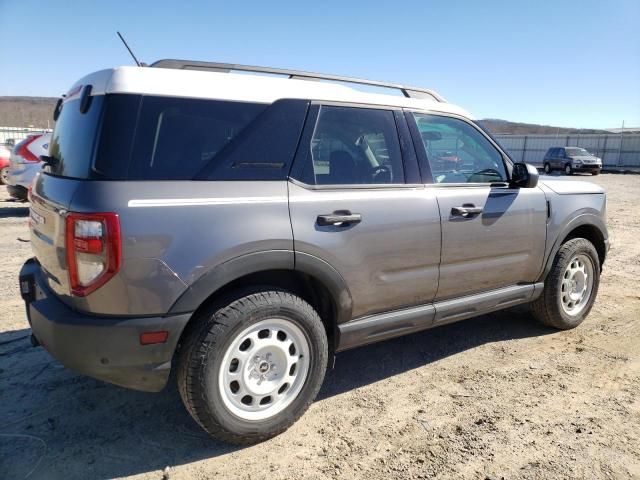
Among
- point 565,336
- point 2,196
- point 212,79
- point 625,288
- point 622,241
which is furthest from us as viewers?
point 2,196

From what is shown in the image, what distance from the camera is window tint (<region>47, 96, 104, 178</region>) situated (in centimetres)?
246

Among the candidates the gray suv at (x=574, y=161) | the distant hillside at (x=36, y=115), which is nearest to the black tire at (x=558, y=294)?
the gray suv at (x=574, y=161)

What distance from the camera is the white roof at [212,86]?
8.09ft

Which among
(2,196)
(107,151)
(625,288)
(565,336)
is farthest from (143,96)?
(2,196)

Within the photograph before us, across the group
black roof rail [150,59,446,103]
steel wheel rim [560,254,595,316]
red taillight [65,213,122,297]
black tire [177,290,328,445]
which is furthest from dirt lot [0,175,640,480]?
black roof rail [150,59,446,103]

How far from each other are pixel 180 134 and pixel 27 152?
8.82m

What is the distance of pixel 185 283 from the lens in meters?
2.43

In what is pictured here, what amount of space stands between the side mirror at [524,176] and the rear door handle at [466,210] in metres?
0.56

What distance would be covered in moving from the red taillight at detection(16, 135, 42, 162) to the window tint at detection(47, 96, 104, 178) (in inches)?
302

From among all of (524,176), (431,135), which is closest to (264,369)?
(431,135)

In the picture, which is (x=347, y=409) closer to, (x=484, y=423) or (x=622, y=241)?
(x=484, y=423)

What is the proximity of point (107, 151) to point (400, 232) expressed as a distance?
176cm

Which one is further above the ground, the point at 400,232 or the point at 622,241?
the point at 400,232

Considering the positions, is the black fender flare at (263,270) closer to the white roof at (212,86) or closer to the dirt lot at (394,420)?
the dirt lot at (394,420)
